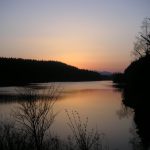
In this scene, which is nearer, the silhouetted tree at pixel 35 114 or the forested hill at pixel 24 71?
the silhouetted tree at pixel 35 114

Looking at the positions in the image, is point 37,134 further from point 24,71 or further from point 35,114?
point 24,71

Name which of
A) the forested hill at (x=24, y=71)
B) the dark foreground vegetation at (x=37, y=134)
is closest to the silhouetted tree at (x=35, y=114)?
the dark foreground vegetation at (x=37, y=134)

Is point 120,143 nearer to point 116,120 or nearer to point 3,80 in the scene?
point 116,120

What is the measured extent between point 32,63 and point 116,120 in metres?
155

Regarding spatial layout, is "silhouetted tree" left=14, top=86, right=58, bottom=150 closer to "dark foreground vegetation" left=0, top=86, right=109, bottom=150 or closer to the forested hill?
"dark foreground vegetation" left=0, top=86, right=109, bottom=150

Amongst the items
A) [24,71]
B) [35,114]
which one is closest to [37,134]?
[35,114]

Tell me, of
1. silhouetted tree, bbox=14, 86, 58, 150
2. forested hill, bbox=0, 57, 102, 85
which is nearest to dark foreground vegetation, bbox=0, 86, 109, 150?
silhouetted tree, bbox=14, 86, 58, 150

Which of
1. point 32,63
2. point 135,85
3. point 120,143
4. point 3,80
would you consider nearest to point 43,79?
point 32,63

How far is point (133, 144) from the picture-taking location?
2102 cm

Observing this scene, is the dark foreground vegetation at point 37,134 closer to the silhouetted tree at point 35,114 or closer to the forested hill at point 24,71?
the silhouetted tree at point 35,114

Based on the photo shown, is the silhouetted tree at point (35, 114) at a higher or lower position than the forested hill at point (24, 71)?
lower

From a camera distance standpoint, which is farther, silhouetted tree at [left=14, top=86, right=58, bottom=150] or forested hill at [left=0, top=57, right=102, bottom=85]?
forested hill at [left=0, top=57, right=102, bottom=85]

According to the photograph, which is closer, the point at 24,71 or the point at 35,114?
the point at 35,114

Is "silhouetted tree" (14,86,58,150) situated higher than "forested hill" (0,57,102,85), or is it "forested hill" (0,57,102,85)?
"forested hill" (0,57,102,85)
